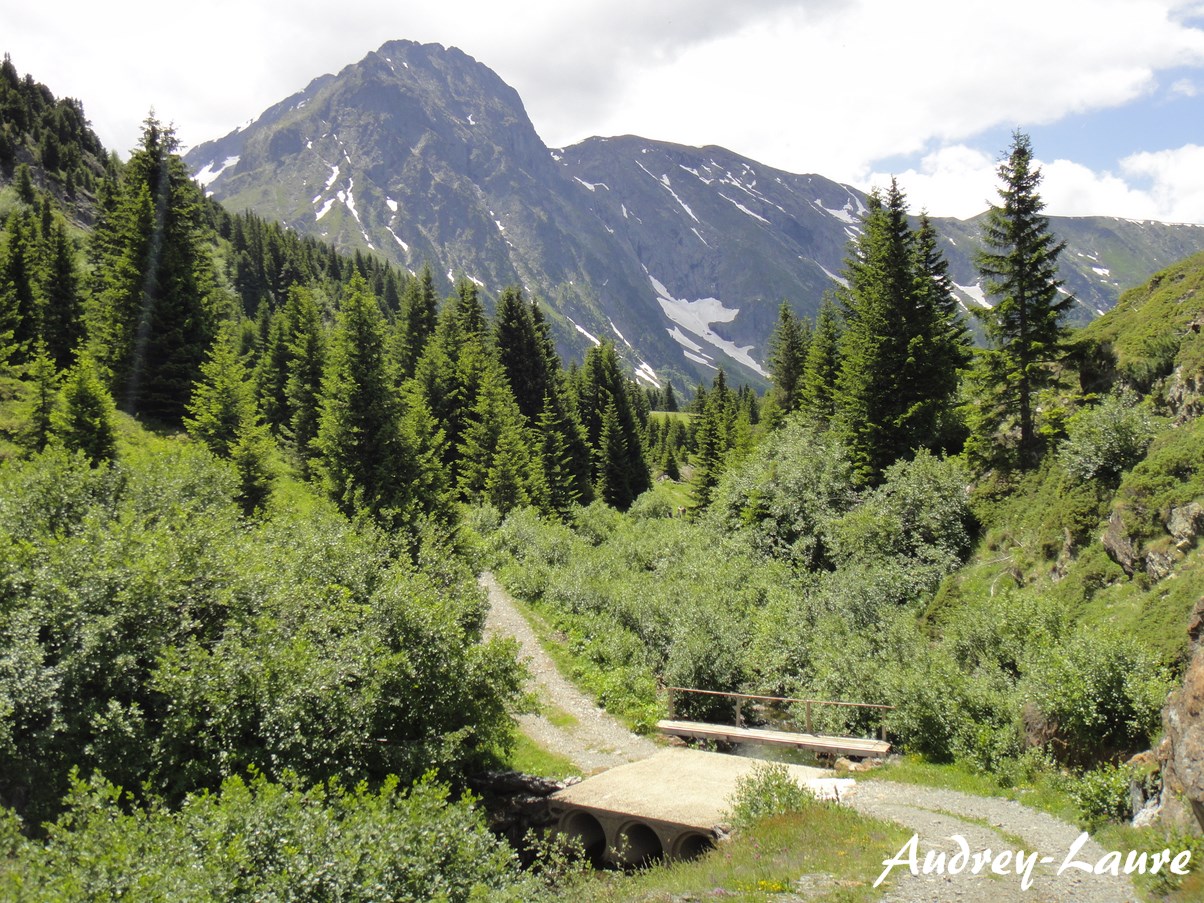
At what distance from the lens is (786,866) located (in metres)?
11.5

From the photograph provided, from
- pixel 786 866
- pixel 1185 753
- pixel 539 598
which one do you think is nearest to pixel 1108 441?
pixel 1185 753

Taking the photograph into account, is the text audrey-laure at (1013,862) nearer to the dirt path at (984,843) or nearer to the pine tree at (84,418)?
the dirt path at (984,843)

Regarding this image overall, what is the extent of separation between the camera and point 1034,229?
26859mm

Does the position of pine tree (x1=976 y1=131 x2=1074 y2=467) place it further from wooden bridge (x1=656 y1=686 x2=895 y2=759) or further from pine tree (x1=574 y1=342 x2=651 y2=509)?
pine tree (x1=574 y1=342 x2=651 y2=509)

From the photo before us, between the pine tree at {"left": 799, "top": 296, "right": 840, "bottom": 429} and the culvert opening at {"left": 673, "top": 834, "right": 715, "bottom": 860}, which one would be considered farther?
the pine tree at {"left": 799, "top": 296, "right": 840, "bottom": 429}

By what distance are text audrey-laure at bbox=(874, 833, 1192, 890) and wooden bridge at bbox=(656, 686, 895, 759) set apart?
6.82 metres

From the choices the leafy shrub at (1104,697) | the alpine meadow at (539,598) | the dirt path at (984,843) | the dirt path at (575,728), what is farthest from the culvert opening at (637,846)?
the leafy shrub at (1104,697)

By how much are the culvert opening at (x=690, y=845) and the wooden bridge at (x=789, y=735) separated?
5.31 meters

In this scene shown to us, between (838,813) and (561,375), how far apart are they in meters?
61.8

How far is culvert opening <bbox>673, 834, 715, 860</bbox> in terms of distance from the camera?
49.9ft

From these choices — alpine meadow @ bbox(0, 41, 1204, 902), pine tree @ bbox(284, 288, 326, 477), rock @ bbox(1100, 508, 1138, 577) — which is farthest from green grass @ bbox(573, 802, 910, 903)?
pine tree @ bbox(284, 288, 326, 477)

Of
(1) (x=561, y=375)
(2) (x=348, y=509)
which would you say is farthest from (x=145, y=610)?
(1) (x=561, y=375)

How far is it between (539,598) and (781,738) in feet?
52.4

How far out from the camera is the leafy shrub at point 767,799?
560 inches
